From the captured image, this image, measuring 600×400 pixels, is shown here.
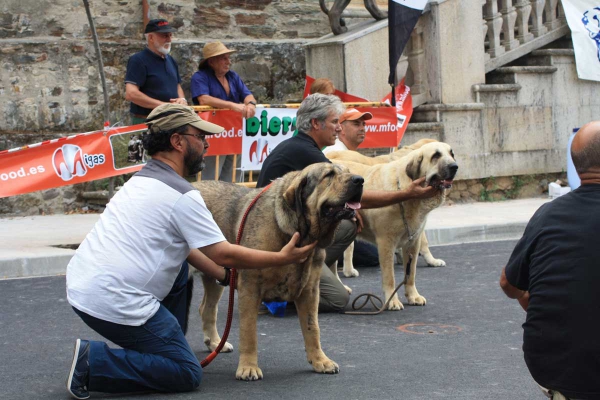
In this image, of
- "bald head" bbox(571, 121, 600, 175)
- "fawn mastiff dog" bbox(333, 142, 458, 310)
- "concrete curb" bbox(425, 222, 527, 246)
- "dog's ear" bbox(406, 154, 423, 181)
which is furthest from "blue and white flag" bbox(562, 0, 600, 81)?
"bald head" bbox(571, 121, 600, 175)

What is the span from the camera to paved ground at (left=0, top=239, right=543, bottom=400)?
5320 millimetres

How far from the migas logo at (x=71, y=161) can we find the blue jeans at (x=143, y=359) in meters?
5.54

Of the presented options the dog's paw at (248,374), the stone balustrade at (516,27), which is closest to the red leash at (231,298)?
the dog's paw at (248,374)

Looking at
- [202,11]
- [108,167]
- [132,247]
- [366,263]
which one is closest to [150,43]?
[108,167]

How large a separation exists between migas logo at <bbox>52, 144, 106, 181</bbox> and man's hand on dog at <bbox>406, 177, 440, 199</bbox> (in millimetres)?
4687

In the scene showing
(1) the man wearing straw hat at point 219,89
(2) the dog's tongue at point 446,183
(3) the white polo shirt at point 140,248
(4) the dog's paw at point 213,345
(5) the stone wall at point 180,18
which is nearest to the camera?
(3) the white polo shirt at point 140,248

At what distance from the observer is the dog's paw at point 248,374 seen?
5535mm

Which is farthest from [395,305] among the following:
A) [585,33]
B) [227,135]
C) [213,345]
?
[585,33]

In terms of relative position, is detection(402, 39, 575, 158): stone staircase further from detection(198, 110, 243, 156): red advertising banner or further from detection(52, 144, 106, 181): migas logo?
detection(52, 144, 106, 181): migas logo

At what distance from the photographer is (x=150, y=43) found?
34.9 ft

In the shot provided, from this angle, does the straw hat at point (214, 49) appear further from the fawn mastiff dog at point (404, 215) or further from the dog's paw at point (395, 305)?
the dog's paw at point (395, 305)

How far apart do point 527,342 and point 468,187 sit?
37.2ft

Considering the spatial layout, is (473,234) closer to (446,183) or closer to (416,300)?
(416,300)

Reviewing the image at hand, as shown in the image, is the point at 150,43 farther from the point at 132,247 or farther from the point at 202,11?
the point at 132,247
